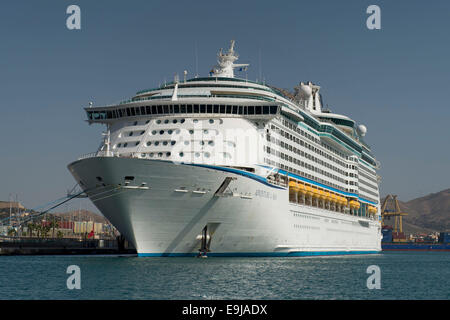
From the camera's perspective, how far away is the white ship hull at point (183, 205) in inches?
1432

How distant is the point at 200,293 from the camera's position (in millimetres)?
23312

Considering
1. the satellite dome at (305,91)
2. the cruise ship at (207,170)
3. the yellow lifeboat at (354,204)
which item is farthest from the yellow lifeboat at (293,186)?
the yellow lifeboat at (354,204)

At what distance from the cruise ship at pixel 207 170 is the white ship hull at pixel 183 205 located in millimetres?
67

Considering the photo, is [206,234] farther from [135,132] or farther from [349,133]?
[349,133]

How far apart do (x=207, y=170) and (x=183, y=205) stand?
105 inches

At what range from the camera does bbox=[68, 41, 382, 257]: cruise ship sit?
121 feet

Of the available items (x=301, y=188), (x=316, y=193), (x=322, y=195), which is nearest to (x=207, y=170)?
(x=301, y=188)

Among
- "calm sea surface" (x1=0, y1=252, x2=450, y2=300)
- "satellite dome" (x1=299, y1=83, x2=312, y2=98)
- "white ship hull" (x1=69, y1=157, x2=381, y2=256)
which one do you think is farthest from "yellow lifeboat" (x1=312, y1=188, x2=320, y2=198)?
"calm sea surface" (x1=0, y1=252, x2=450, y2=300)

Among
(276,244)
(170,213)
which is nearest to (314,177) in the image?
(276,244)

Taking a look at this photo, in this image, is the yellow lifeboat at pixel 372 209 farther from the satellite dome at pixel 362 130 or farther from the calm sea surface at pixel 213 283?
the calm sea surface at pixel 213 283

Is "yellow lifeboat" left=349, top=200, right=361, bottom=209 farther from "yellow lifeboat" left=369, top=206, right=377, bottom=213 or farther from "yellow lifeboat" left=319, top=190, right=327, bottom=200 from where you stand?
"yellow lifeboat" left=369, top=206, right=377, bottom=213

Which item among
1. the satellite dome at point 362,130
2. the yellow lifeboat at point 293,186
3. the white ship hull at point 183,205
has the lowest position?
the white ship hull at point 183,205

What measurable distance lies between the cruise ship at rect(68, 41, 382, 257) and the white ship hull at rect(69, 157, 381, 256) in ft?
0.22

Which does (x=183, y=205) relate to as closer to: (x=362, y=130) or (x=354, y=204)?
(x=354, y=204)
